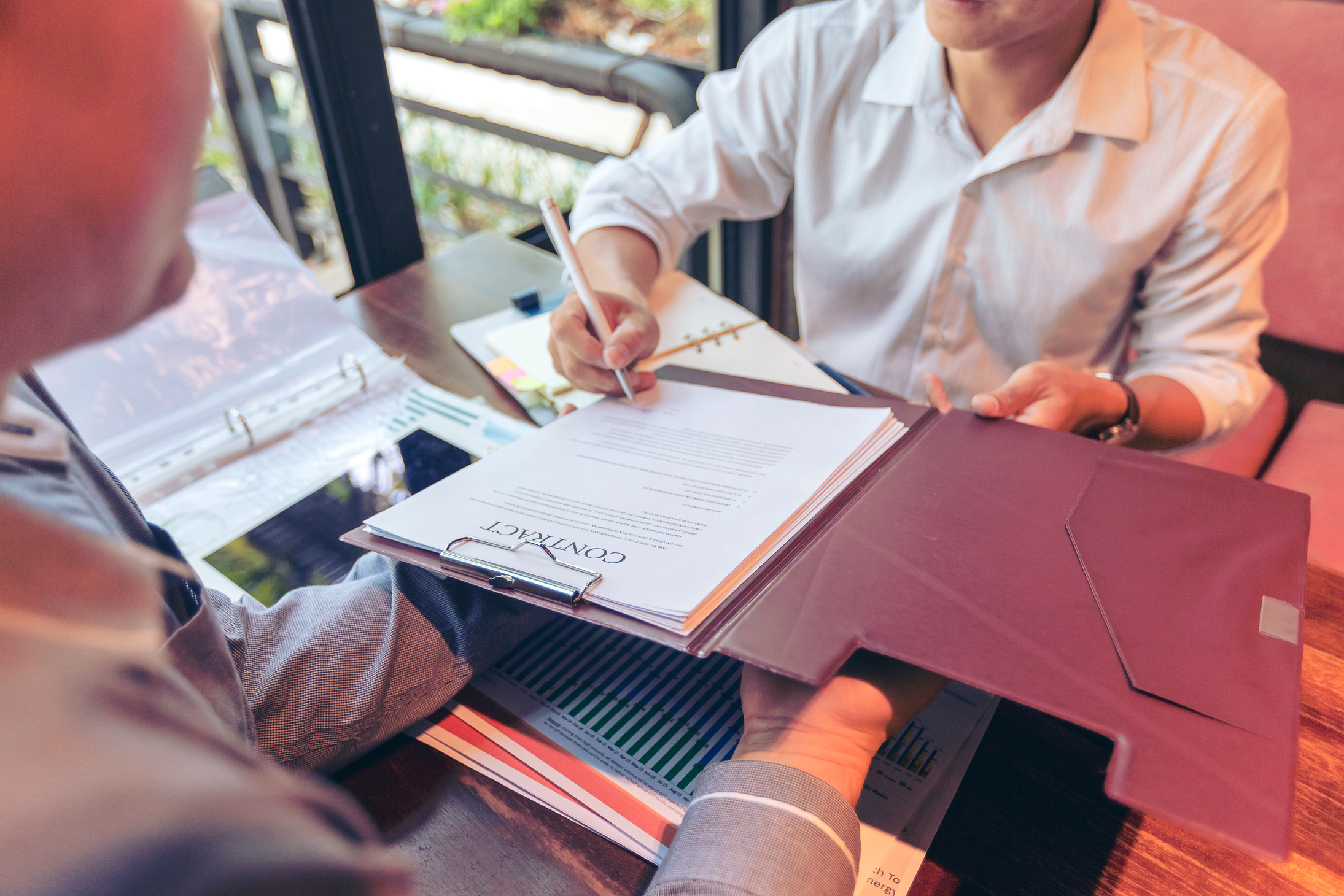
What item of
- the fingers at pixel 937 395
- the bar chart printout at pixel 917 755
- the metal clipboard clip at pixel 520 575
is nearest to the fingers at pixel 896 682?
the bar chart printout at pixel 917 755

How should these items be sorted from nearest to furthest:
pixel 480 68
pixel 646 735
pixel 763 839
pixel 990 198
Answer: pixel 763 839 < pixel 646 735 < pixel 990 198 < pixel 480 68

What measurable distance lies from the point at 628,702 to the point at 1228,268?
2.80ft

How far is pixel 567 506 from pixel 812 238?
749 mm

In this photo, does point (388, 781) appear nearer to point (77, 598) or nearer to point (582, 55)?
point (77, 598)

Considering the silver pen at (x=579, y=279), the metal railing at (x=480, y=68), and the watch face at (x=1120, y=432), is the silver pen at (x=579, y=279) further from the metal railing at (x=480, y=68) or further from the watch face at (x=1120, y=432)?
the metal railing at (x=480, y=68)

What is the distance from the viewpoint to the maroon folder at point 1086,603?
1.15 ft

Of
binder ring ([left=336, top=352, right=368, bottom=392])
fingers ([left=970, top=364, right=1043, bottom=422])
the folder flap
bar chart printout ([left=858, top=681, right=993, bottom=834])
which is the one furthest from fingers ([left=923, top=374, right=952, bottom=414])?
binder ring ([left=336, top=352, right=368, bottom=392])

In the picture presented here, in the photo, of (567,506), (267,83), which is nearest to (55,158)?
(567,506)

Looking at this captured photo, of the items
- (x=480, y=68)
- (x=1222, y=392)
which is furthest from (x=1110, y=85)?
(x=480, y=68)

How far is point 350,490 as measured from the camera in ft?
2.39

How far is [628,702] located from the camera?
52 centimetres

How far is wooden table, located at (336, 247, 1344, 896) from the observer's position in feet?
1.40

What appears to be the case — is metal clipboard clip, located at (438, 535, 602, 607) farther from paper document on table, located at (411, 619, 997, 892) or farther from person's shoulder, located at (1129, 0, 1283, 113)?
person's shoulder, located at (1129, 0, 1283, 113)

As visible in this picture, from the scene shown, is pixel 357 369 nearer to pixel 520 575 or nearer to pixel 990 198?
pixel 520 575
